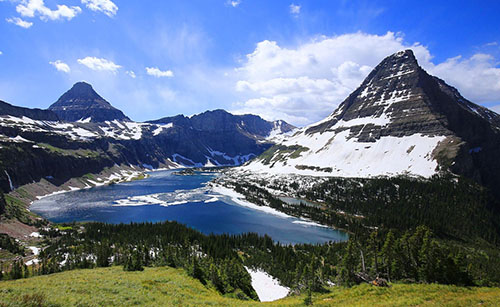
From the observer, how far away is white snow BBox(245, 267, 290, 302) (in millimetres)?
56006

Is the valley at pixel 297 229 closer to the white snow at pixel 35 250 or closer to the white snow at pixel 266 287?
the white snow at pixel 35 250

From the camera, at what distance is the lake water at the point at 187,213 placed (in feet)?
368

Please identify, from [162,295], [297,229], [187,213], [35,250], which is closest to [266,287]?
[162,295]

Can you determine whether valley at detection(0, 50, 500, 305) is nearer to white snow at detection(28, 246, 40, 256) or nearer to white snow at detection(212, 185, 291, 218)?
white snow at detection(28, 246, 40, 256)

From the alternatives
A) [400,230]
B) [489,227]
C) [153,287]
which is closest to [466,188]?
[489,227]

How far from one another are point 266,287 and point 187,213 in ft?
296

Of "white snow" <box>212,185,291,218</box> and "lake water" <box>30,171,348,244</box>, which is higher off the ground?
"white snow" <box>212,185,291,218</box>

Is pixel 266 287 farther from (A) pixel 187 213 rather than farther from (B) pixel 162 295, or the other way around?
(A) pixel 187 213

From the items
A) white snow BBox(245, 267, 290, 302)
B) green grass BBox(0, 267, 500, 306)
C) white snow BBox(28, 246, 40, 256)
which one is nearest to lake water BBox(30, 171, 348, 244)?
white snow BBox(245, 267, 290, 302)

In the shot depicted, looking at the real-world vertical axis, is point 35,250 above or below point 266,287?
below

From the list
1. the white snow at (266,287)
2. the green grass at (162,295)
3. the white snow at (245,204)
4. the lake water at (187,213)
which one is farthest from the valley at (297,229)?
the green grass at (162,295)

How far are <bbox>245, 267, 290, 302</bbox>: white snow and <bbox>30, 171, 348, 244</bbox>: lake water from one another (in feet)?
109

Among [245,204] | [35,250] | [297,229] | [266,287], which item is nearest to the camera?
[266,287]

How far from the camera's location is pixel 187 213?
14150cm
